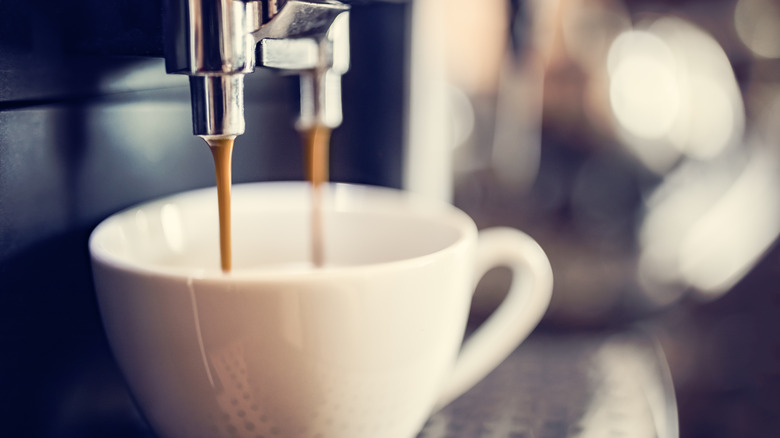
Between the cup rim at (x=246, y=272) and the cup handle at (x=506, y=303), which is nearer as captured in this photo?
the cup rim at (x=246, y=272)

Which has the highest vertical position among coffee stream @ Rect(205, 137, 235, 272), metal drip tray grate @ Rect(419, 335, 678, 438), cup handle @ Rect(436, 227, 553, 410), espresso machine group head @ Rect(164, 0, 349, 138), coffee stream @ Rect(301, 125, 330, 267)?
espresso machine group head @ Rect(164, 0, 349, 138)

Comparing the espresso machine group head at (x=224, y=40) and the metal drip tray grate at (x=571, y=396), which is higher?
the espresso machine group head at (x=224, y=40)

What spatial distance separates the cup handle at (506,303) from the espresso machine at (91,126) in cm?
9

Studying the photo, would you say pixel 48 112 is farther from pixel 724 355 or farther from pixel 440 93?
pixel 724 355

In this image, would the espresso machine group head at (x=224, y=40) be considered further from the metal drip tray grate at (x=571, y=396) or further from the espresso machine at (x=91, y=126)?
the metal drip tray grate at (x=571, y=396)

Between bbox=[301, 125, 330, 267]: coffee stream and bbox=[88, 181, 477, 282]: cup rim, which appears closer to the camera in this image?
bbox=[88, 181, 477, 282]: cup rim

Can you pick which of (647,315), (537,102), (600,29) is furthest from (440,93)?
(600,29)

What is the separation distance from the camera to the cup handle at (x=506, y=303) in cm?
31

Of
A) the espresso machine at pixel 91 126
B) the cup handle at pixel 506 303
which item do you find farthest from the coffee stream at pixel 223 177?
the cup handle at pixel 506 303

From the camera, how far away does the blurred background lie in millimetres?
236

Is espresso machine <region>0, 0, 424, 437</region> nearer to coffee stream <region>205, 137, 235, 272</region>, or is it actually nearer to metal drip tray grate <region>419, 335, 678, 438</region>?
coffee stream <region>205, 137, 235, 272</region>

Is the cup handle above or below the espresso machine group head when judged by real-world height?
below

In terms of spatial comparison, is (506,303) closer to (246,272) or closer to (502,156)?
(246,272)

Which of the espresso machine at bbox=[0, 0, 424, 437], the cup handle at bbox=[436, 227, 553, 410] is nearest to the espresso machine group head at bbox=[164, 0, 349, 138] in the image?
the espresso machine at bbox=[0, 0, 424, 437]
